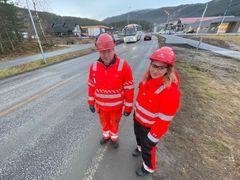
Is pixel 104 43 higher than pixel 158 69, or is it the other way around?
pixel 104 43

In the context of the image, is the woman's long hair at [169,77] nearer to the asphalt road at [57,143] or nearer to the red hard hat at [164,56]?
the red hard hat at [164,56]

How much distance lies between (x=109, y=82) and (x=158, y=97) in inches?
29.7

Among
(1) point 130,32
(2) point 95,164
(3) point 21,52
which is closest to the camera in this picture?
(2) point 95,164

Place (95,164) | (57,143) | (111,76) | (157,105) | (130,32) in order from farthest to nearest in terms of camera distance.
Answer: (130,32)
(57,143)
(95,164)
(111,76)
(157,105)

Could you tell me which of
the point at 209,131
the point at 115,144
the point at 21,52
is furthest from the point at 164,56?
the point at 21,52

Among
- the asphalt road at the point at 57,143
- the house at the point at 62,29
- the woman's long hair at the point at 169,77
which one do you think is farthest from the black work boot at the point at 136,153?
the house at the point at 62,29

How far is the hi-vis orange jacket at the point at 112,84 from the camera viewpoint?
1.75m

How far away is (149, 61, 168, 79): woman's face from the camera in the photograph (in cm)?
129

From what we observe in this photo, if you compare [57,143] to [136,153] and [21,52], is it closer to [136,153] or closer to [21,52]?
[136,153]

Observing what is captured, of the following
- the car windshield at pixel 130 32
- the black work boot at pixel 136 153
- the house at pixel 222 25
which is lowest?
the black work boot at pixel 136 153

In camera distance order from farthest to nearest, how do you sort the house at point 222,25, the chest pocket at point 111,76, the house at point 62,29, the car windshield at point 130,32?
the house at point 62,29
the house at point 222,25
the car windshield at point 130,32
the chest pocket at point 111,76

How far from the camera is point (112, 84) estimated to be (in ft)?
5.88

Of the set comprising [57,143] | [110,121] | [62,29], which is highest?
[110,121]

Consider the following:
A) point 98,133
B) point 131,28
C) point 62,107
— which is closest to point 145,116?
point 98,133
